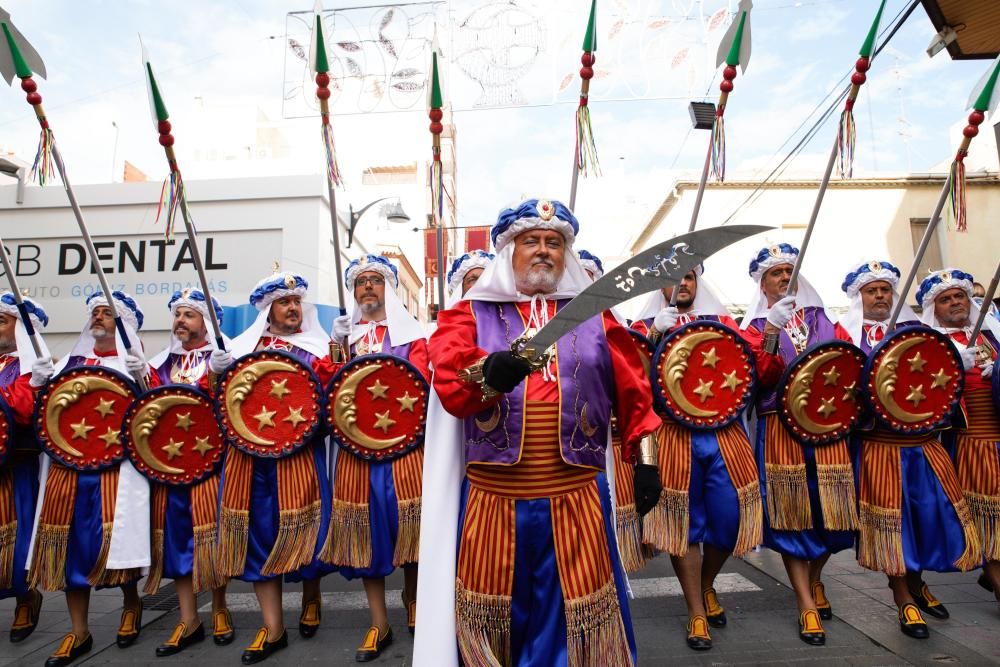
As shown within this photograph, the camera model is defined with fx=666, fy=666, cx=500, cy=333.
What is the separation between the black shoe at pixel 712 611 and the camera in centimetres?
373

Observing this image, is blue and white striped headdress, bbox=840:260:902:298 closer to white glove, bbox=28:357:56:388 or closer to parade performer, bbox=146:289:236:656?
parade performer, bbox=146:289:236:656

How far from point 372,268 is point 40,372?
1983 millimetres

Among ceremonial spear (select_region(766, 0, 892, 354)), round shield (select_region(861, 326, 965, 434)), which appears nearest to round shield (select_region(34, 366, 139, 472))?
ceremonial spear (select_region(766, 0, 892, 354))

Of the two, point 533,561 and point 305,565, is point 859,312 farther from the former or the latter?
point 305,565

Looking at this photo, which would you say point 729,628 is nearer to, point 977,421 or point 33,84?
point 977,421

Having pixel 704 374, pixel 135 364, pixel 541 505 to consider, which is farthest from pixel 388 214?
pixel 541 505

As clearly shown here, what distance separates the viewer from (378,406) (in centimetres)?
355

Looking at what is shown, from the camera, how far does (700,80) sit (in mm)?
5887

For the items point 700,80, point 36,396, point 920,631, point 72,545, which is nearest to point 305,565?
point 72,545

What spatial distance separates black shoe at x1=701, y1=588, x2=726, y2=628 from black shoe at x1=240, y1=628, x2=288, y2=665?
233cm

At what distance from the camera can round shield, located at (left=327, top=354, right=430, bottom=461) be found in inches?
138

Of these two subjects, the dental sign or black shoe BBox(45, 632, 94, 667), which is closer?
black shoe BBox(45, 632, 94, 667)

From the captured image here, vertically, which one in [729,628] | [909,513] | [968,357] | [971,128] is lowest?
[729,628]

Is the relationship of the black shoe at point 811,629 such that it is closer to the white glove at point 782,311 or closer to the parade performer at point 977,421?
the parade performer at point 977,421
